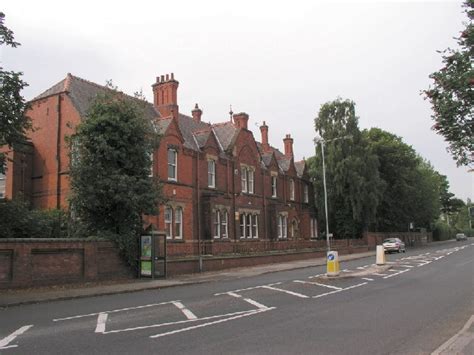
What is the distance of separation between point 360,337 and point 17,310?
979cm

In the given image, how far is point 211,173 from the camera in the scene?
37.5 m

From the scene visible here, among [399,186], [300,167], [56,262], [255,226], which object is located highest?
[300,167]

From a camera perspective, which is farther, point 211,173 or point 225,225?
point 225,225

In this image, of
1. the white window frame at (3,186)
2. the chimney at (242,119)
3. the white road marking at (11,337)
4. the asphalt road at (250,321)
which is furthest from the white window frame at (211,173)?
the white road marking at (11,337)

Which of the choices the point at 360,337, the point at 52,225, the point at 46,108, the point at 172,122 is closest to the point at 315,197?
the point at 172,122

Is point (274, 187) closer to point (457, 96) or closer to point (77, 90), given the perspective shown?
point (77, 90)

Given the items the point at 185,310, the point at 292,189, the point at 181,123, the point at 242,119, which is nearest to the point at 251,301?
the point at 185,310

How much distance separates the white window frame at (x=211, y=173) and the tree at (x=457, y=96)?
25802 millimetres

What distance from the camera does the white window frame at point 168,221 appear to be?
32.4 meters

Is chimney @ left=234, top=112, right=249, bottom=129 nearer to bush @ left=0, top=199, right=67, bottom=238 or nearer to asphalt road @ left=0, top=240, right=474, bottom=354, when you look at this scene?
bush @ left=0, top=199, right=67, bottom=238

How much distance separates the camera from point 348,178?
1939 inches

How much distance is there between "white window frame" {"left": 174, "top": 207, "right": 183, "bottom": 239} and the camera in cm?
3309

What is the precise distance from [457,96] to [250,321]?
276 inches

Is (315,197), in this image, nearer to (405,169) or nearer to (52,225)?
(405,169)
